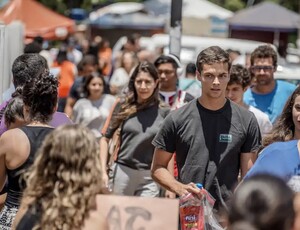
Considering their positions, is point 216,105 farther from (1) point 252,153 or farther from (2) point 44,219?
(2) point 44,219

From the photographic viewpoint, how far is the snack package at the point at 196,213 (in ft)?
21.2

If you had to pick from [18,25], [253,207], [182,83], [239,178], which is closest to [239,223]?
[253,207]

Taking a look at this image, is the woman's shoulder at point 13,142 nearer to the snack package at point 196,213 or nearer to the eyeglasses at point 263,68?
the snack package at point 196,213

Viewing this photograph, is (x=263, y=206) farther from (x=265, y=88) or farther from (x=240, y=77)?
(x=265, y=88)

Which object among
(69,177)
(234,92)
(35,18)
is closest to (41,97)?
(69,177)

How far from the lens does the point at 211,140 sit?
6727 millimetres

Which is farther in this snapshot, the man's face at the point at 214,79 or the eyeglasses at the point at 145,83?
the eyeglasses at the point at 145,83

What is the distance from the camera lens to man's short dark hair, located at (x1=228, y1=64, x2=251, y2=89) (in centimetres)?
912

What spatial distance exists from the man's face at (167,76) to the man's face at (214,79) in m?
2.98

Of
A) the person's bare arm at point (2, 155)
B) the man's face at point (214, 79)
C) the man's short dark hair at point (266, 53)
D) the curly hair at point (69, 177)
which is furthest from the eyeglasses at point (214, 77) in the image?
the man's short dark hair at point (266, 53)

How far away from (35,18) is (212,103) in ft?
56.1

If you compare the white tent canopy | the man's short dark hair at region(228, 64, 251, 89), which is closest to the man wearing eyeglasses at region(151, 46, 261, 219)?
the man's short dark hair at region(228, 64, 251, 89)

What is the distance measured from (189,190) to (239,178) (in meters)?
0.71

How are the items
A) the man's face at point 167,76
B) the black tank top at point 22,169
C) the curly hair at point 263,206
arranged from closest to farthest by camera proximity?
the curly hair at point 263,206, the black tank top at point 22,169, the man's face at point 167,76
